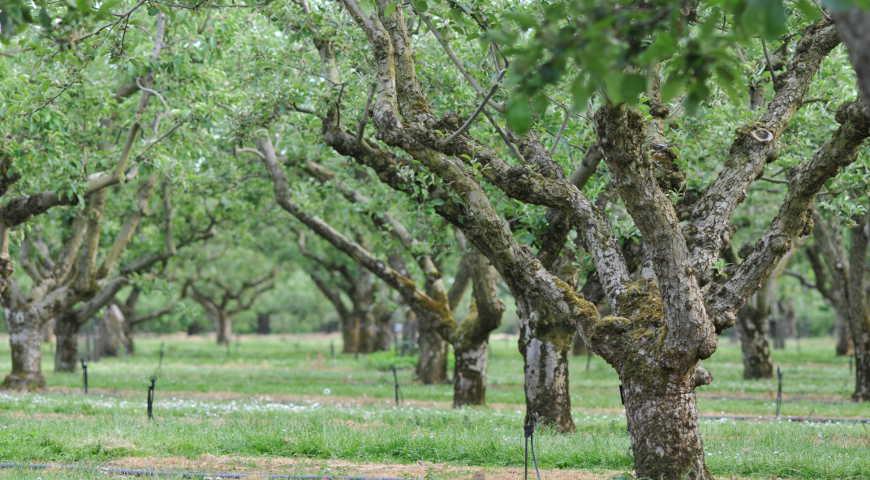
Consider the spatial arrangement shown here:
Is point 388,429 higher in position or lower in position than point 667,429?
lower

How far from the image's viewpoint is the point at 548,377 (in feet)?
48.7

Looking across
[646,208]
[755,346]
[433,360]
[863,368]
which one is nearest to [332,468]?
[646,208]

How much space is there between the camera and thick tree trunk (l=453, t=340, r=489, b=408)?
19.4 metres

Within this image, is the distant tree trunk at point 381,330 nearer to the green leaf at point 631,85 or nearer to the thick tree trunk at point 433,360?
the thick tree trunk at point 433,360

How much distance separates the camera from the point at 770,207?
88.5 ft

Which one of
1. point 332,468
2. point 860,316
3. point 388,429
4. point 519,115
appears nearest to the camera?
point 519,115

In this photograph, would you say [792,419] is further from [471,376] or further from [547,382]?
[471,376]

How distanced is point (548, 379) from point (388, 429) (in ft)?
8.79

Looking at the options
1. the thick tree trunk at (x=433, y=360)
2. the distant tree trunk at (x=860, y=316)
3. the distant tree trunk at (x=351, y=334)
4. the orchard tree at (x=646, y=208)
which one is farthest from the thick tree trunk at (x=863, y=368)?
the distant tree trunk at (x=351, y=334)

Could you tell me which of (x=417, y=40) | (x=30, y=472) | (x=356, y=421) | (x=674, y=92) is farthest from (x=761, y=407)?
(x=674, y=92)

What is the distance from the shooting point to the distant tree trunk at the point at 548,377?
14695 mm

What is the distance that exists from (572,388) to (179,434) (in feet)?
49.7

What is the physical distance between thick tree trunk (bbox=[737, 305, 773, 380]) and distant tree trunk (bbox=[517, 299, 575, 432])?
602 inches

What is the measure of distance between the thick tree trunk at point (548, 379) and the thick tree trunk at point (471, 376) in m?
4.42
